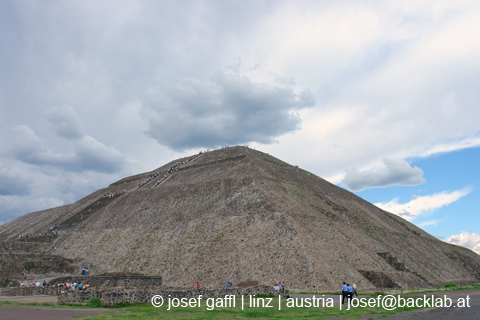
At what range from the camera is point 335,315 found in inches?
614

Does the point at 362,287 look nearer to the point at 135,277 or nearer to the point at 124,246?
the point at 135,277

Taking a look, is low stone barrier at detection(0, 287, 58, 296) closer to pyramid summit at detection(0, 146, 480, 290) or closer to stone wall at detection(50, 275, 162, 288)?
stone wall at detection(50, 275, 162, 288)

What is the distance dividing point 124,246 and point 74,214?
20741 millimetres

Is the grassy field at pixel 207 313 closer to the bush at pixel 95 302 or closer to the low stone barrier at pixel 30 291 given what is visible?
the bush at pixel 95 302

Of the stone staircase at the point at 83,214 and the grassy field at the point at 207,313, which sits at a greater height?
the stone staircase at the point at 83,214

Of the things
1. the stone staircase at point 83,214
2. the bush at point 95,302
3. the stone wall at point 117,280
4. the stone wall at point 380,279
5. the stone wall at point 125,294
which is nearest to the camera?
the bush at point 95,302

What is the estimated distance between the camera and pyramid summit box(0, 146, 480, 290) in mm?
30688

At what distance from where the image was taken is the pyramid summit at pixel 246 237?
101 feet

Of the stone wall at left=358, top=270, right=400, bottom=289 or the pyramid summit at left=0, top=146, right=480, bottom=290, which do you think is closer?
the stone wall at left=358, top=270, right=400, bottom=289

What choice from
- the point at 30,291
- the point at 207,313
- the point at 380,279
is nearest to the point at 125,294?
the point at 207,313

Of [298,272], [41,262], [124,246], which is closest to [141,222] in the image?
[124,246]
